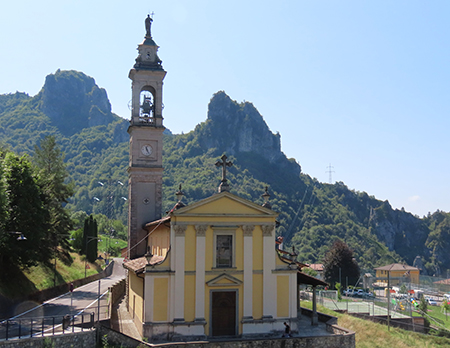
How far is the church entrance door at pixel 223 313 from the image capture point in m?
25.0

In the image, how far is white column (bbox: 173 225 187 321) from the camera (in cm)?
2428

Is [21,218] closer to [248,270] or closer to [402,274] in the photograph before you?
[248,270]

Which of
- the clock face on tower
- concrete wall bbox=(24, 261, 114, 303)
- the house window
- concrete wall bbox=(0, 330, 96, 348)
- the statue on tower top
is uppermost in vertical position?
the statue on tower top

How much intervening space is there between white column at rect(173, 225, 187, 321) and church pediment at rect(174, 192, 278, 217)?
102cm

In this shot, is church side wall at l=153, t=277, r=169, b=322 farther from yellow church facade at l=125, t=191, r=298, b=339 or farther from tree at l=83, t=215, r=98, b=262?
tree at l=83, t=215, r=98, b=262

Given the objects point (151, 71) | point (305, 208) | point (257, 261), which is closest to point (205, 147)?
point (305, 208)

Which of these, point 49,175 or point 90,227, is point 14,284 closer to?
point 49,175

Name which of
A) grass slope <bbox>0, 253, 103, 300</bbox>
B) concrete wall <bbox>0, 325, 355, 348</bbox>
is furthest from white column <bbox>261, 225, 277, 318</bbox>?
grass slope <bbox>0, 253, 103, 300</bbox>

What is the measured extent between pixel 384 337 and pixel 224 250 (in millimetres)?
14347

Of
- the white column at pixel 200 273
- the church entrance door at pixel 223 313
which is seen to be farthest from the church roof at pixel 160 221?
the church entrance door at pixel 223 313

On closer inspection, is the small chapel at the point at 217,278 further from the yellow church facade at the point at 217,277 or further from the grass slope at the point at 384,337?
the grass slope at the point at 384,337

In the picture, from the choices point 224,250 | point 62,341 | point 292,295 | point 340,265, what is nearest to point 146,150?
point 224,250

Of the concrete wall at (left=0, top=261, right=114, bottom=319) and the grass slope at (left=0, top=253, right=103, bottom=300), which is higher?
the grass slope at (left=0, top=253, right=103, bottom=300)

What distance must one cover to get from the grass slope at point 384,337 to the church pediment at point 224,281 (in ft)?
32.9
